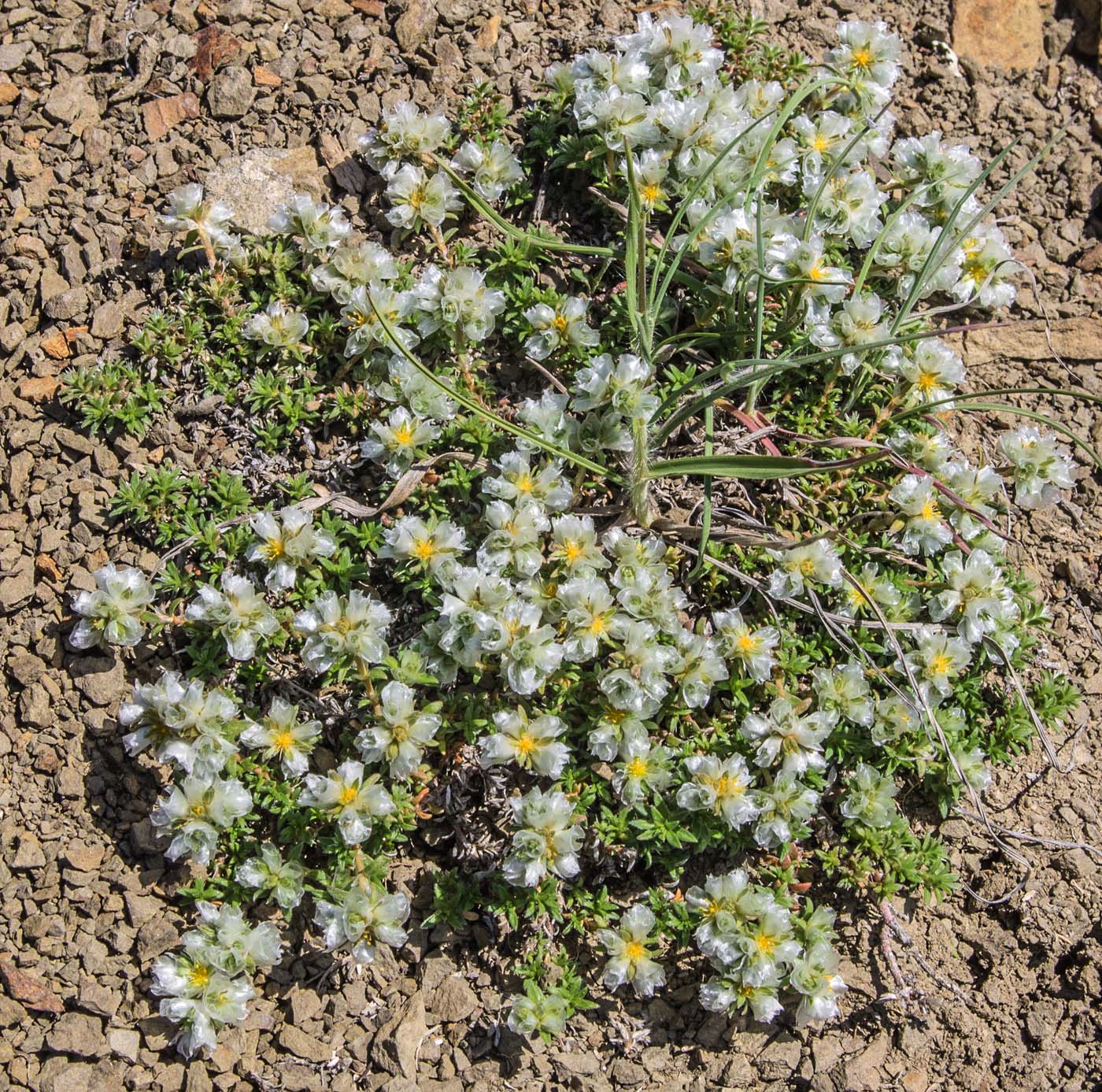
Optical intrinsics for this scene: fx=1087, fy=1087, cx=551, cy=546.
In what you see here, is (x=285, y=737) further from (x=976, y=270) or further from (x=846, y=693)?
(x=976, y=270)

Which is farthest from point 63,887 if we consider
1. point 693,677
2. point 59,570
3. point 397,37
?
point 397,37

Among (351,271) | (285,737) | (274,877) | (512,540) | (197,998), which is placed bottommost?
(197,998)

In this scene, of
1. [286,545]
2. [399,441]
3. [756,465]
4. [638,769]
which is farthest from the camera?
[399,441]

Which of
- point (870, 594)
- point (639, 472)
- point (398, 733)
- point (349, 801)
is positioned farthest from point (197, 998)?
point (870, 594)

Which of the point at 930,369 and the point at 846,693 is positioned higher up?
the point at 930,369

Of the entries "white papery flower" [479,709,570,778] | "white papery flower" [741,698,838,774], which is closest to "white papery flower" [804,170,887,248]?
"white papery flower" [741,698,838,774]

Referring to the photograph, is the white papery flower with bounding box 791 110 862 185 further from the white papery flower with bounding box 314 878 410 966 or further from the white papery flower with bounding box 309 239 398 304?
the white papery flower with bounding box 314 878 410 966
